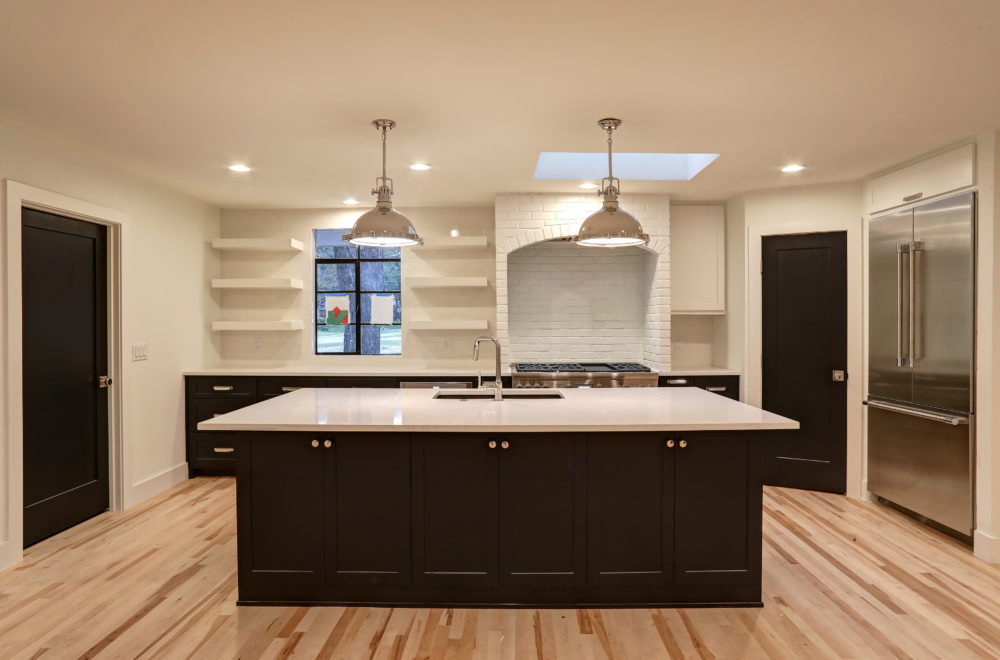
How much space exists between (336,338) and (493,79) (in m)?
3.80

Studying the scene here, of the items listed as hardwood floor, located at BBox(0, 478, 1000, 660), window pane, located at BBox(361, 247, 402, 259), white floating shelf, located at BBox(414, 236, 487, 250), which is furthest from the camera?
window pane, located at BBox(361, 247, 402, 259)

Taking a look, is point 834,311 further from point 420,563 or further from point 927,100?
point 420,563

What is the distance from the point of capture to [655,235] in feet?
17.4

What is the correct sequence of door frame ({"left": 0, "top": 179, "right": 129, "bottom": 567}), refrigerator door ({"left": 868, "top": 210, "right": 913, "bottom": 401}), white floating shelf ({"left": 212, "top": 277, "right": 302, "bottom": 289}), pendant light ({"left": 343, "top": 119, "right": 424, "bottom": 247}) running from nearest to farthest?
pendant light ({"left": 343, "top": 119, "right": 424, "bottom": 247})
door frame ({"left": 0, "top": 179, "right": 129, "bottom": 567})
refrigerator door ({"left": 868, "top": 210, "right": 913, "bottom": 401})
white floating shelf ({"left": 212, "top": 277, "right": 302, "bottom": 289})

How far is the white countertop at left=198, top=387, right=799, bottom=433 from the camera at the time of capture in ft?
8.70

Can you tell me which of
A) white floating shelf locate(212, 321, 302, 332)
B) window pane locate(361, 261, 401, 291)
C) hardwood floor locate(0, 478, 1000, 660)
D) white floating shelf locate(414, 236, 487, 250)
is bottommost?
hardwood floor locate(0, 478, 1000, 660)

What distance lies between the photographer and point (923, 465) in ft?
13.1

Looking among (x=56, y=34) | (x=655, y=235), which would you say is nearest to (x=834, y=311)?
(x=655, y=235)

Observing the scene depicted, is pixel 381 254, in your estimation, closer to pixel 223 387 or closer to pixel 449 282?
pixel 449 282

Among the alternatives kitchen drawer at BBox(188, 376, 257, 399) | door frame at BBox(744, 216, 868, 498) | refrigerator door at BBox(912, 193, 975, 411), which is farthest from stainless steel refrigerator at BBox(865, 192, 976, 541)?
kitchen drawer at BBox(188, 376, 257, 399)

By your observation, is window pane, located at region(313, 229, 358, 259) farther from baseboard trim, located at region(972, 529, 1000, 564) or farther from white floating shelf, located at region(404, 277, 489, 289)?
baseboard trim, located at region(972, 529, 1000, 564)

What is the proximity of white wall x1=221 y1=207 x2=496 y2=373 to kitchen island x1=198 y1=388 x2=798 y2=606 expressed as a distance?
2894mm

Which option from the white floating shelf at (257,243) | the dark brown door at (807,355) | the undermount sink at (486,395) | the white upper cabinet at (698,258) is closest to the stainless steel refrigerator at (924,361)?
the dark brown door at (807,355)

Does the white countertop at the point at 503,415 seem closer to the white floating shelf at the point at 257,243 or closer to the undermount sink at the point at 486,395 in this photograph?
the undermount sink at the point at 486,395
